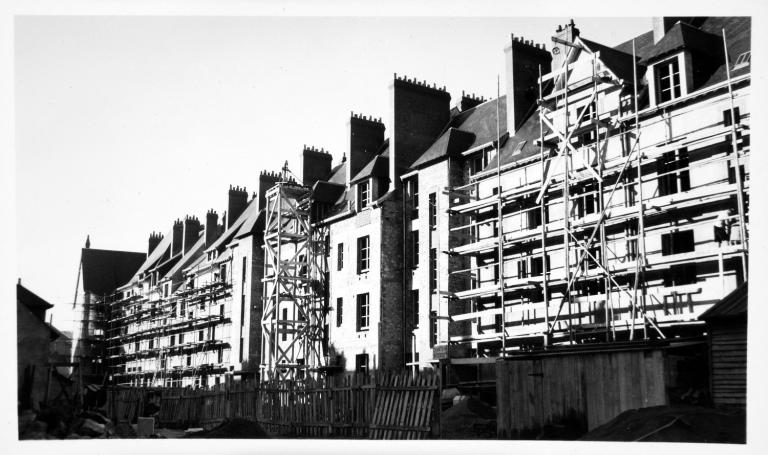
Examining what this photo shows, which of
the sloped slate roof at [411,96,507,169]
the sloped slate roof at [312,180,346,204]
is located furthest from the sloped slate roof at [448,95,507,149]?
the sloped slate roof at [312,180,346,204]

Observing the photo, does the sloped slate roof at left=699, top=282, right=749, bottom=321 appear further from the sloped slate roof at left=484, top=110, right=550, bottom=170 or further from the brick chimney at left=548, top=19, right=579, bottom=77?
the brick chimney at left=548, top=19, right=579, bottom=77

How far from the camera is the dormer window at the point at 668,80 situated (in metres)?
22.8

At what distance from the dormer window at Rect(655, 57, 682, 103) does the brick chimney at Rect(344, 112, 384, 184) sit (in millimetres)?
16412

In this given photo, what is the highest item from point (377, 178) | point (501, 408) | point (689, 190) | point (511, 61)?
point (511, 61)

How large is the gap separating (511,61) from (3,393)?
20.1 metres

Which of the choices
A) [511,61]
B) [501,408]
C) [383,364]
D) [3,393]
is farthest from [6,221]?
[511,61]

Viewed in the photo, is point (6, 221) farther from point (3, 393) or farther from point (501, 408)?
point (501, 408)

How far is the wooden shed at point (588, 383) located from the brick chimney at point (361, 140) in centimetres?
A: 1826

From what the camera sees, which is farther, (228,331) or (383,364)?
(228,331)

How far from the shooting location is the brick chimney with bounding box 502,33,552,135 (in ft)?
94.9

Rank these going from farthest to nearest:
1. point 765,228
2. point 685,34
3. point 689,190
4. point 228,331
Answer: point 228,331 → point 685,34 → point 689,190 → point 765,228

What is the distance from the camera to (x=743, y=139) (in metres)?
19.7

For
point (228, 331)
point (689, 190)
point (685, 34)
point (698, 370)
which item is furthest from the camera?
point (228, 331)

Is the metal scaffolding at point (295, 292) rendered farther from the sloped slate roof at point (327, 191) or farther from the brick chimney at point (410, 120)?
the brick chimney at point (410, 120)
